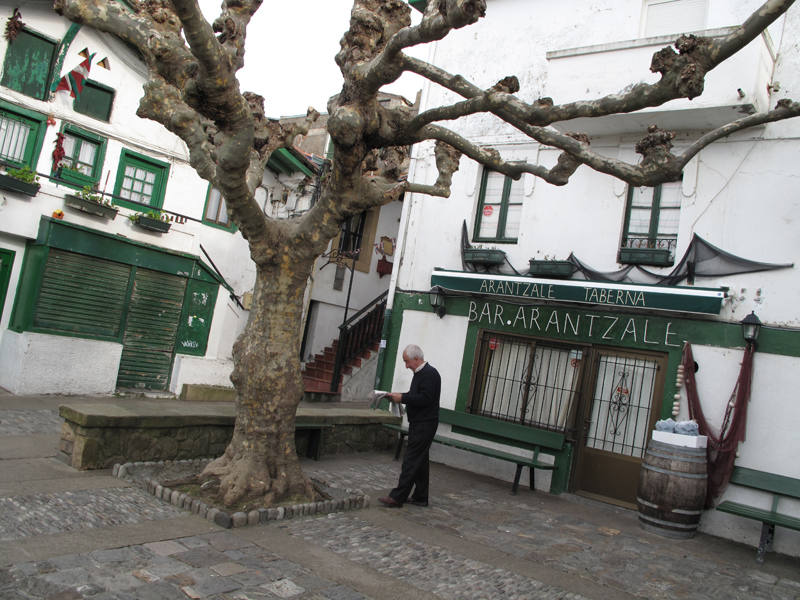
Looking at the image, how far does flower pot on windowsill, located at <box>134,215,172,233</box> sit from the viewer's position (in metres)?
12.0

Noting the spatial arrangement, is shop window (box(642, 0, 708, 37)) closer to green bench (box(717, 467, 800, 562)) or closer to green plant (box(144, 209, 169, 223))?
green bench (box(717, 467, 800, 562))

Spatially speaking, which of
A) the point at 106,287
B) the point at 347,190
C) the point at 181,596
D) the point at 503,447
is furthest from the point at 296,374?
the point at 106,287

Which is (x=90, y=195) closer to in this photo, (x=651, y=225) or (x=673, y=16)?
(x=651, y=225)

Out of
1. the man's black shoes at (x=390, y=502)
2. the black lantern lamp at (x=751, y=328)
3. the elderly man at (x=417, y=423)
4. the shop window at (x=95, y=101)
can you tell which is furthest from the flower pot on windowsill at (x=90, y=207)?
the black lantern lamp at (x=751, y=328)

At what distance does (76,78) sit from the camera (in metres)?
11.4

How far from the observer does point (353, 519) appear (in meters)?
6.08

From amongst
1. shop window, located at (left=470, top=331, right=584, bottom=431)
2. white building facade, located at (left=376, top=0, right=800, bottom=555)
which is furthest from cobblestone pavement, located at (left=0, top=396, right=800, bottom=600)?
shop window, located at (left=470, top=331, right=584, bottom=431)

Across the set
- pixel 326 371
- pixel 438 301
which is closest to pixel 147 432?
pixel 438 301

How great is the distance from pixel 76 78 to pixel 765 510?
41.7ft

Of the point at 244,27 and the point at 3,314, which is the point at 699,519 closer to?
the point at 244,27

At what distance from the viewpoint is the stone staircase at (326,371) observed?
14.7 metres

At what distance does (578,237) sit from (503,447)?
11.1 ft

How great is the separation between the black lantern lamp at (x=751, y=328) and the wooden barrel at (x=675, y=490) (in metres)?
1.54

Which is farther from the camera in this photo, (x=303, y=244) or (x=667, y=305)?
(x=667, y=305)
